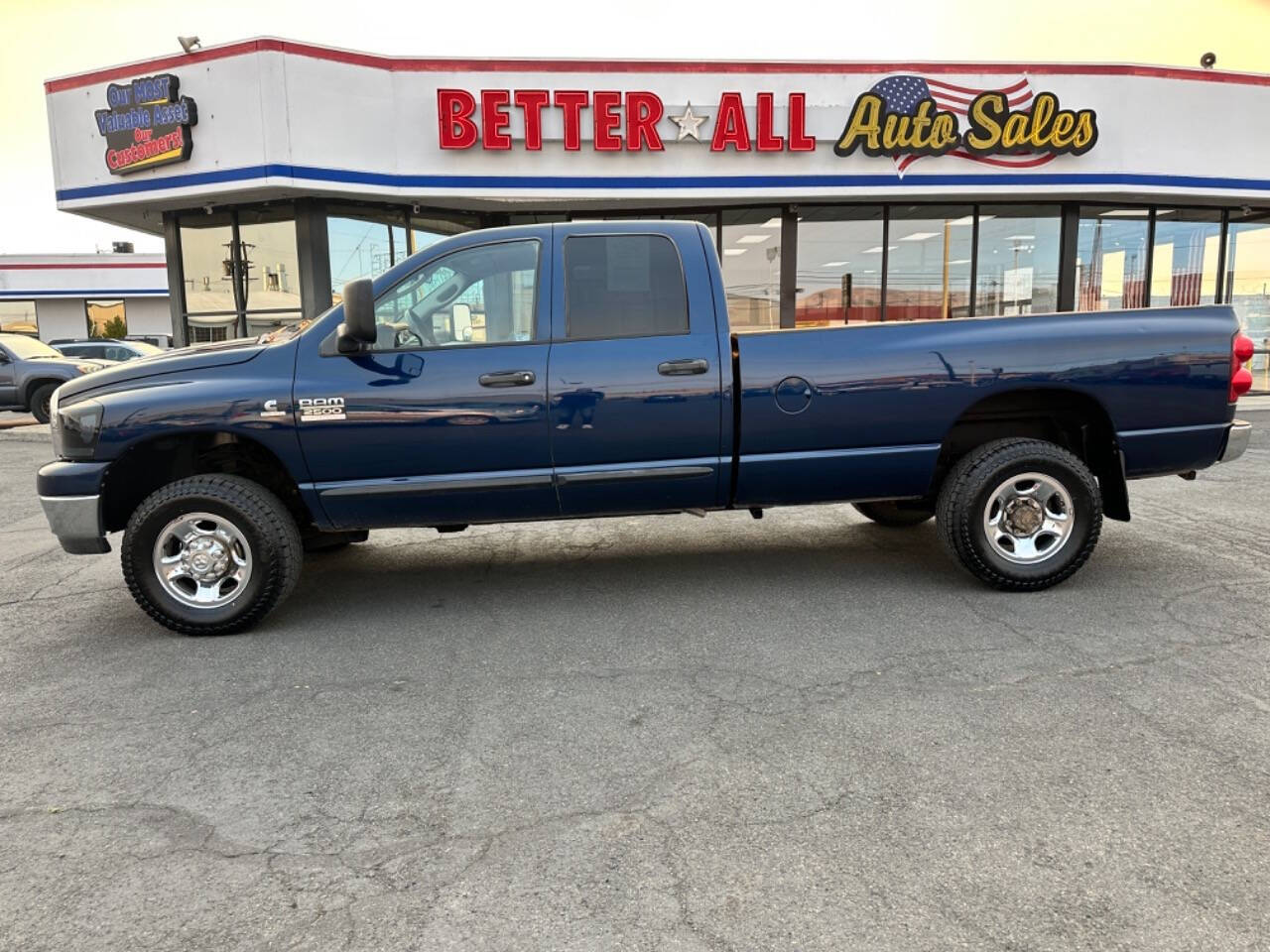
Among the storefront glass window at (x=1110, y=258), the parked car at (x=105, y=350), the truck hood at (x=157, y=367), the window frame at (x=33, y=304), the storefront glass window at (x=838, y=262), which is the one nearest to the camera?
the truck hood at (x=157, y=367)

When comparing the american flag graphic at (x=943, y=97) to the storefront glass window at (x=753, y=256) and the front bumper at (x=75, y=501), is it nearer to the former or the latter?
the storefront glass window at (x=753, y=256)

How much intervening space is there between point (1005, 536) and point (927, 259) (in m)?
11.5

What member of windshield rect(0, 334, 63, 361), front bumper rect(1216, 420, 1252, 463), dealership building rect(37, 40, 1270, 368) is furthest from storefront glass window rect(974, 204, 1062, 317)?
windshield rect(0, 334, 63, 361)

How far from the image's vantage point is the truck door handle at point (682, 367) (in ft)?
15.5

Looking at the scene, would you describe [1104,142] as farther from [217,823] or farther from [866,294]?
[217,823]

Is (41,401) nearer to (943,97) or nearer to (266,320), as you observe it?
(266,320)

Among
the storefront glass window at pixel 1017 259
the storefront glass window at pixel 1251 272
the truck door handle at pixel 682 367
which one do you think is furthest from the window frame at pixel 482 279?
the storefront glass window at pixel 1251 272

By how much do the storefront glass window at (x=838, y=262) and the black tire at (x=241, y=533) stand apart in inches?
471

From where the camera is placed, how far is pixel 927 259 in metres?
15.3

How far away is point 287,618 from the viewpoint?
4.94 m

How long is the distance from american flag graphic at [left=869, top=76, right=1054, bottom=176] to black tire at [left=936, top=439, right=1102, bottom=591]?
1058cm

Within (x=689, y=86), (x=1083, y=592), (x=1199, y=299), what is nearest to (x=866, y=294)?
(x=689, y=86)

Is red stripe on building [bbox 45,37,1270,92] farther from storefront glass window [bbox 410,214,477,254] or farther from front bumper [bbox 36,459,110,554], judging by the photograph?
front bumper [bbox 36,459,110,554]

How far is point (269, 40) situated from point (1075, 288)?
13.3 metres
